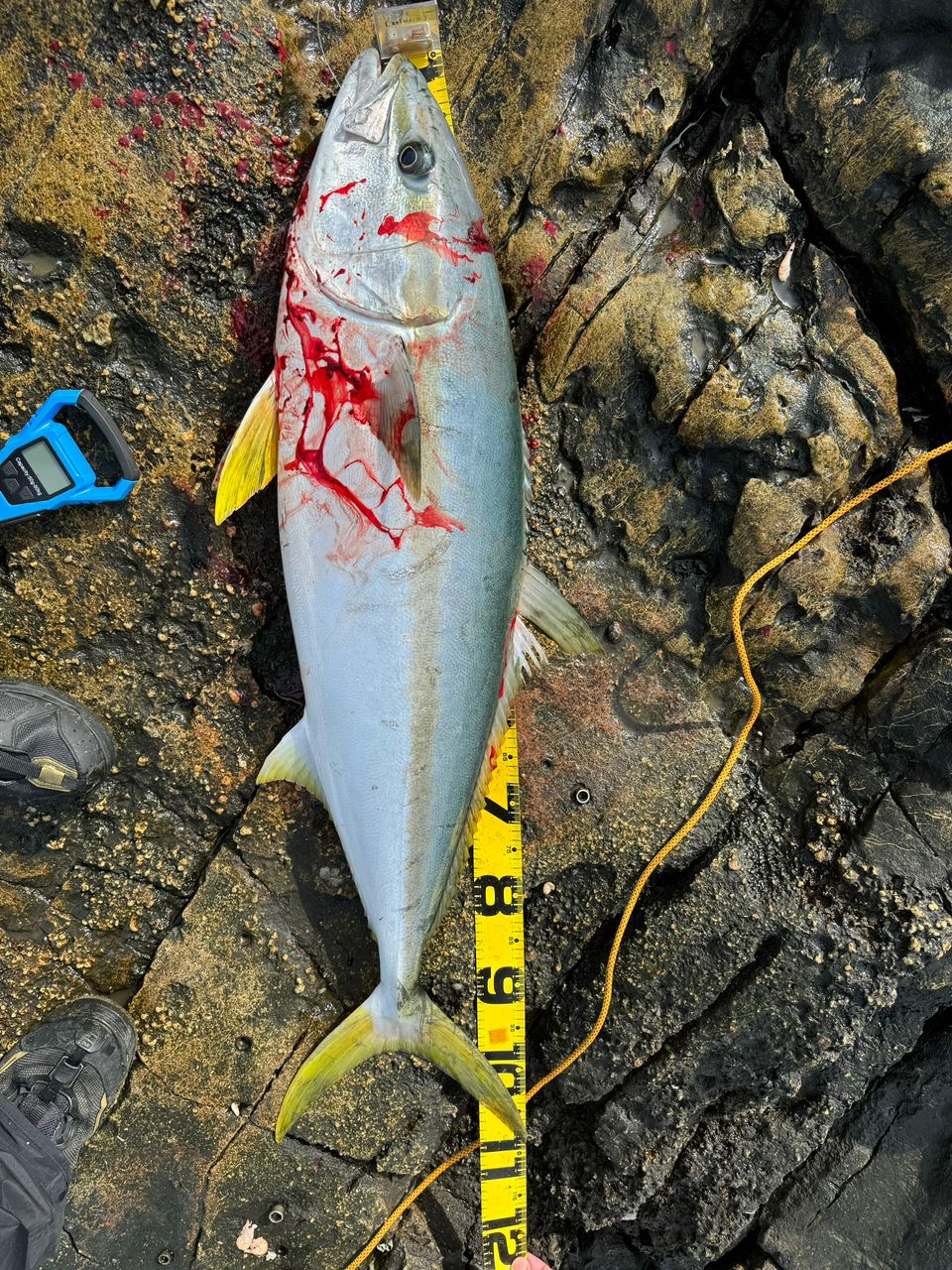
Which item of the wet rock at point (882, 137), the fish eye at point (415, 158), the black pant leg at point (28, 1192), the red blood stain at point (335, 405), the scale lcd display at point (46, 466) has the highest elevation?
the wet rock at point (882, 137)

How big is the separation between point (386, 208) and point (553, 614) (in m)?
1.10

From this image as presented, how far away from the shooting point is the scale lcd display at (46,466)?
6.86 ft

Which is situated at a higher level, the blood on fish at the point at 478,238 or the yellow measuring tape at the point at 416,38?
the yellow measuring tape at the point at 416,38

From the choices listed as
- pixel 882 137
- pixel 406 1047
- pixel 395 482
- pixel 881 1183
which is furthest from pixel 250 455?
pixel 881 1183

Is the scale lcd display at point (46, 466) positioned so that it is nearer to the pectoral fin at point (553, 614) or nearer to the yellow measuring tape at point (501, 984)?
the pectoral fin at point (553, 614)

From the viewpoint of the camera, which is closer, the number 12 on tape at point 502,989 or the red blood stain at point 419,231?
the red blood stain at point 419,231

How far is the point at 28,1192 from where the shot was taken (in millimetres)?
2137

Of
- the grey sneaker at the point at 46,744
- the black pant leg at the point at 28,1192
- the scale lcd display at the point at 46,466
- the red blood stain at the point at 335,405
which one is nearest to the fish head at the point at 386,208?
the red blood stain at the point at 335,405

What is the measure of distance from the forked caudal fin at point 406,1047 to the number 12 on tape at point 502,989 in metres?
0.27

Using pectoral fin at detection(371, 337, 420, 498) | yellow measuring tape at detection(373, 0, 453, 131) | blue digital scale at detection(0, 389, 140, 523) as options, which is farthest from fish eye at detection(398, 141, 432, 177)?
blue digital scale at detection(0, 389, 140, 523)

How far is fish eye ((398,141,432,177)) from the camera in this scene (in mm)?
1916

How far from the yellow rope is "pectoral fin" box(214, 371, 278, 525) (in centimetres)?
143

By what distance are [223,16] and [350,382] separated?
109 centimetres

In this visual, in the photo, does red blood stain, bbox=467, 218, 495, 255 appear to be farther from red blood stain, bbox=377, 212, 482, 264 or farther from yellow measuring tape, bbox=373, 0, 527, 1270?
yellow measuring tape, bbox=373, 0, 527, 1270
